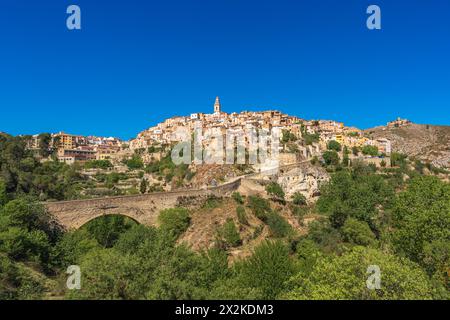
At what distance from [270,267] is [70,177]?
1746 inches

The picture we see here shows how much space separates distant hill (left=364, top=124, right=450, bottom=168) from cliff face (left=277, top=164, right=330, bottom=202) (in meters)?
44.9

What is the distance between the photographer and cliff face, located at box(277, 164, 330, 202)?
156ft

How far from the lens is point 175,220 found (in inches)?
1147

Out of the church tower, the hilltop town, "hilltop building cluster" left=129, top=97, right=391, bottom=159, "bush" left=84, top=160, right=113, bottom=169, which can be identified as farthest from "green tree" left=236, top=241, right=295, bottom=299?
the church tower

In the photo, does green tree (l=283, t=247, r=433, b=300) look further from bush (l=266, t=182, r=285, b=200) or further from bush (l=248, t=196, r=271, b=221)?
bush (l=266, t=182, r=285, b=200)

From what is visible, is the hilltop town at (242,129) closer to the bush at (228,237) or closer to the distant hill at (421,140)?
the distant hill at (421,140)

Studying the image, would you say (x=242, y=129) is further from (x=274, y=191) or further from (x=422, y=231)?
(x=422, y=231)

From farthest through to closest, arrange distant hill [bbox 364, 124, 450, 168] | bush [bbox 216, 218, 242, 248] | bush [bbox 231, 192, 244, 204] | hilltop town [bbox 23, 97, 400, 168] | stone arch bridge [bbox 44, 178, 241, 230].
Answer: distant hill [bbox 364, 124, 450, 168] → hilltop town [bbox 23, 97, 400, 168] → bush [bbox 231, 192, 244, 204] → bush [bbox 216, 218, 242, 248] → stone arch bridge [bbox 44, 178, 241, 230]

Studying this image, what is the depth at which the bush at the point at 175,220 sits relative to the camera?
28.8m

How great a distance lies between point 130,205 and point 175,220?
3650mm

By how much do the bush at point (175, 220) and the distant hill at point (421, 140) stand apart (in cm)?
6939
